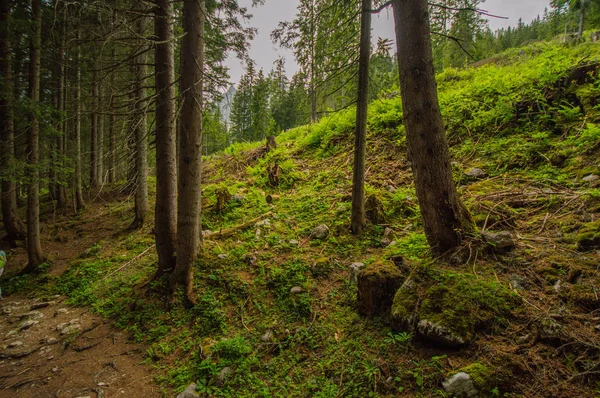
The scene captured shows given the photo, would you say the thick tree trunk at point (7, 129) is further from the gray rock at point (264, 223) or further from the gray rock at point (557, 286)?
the gray rock at point (557, 286)

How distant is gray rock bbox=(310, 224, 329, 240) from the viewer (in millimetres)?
5832

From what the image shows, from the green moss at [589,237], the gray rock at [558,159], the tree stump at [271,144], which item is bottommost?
the green moss at [589,237]

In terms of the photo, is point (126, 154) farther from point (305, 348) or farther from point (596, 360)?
point (596, 360)


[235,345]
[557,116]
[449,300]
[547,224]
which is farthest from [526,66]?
[235,345]

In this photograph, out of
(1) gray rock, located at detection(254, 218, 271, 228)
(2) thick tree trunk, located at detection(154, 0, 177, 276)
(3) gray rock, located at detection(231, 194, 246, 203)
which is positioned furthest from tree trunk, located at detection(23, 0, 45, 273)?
(1) gray rock, located at detection(254, 218, 271, 228)

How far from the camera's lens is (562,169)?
4910 mm

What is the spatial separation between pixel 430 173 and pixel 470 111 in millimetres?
5713

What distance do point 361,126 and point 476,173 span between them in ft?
9.15

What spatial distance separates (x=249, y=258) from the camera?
5.58 metres

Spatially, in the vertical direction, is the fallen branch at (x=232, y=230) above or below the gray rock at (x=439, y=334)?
above

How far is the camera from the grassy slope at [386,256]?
264cm

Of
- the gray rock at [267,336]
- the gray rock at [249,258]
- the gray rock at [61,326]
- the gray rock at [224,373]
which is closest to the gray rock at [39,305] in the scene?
the gray rock at [61,326]

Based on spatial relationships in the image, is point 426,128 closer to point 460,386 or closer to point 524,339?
point 524,339

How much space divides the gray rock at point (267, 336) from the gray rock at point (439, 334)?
2040 millimetres
